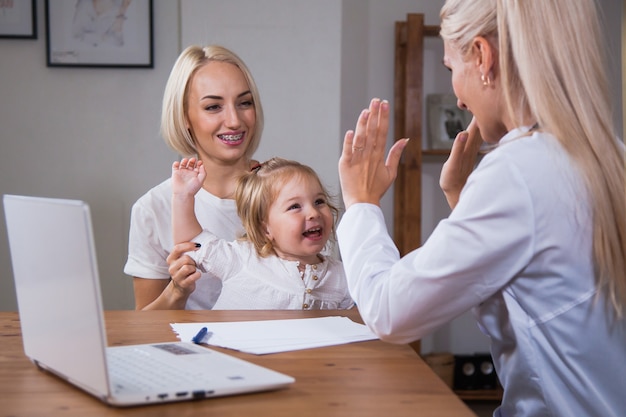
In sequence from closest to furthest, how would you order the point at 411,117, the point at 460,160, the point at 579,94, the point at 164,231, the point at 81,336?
the point at 81,336 → the point at 579,94 → the point at 460,160 → the point at 164,231 → the point at 411,117

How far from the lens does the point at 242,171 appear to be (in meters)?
2.48

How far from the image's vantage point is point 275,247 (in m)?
2.12

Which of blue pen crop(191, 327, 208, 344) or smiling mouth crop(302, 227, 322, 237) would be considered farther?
smiling mouth crop(302, 227, 322, 237)

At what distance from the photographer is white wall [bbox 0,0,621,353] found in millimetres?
3508

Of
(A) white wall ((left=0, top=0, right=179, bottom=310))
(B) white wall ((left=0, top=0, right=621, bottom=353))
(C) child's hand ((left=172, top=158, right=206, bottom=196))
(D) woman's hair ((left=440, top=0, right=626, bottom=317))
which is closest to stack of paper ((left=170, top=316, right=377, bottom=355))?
(D) woman's hair ((left=440, top=0, right=626, bottom=317))

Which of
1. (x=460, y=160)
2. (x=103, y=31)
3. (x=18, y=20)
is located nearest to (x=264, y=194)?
(x=460, y=160)

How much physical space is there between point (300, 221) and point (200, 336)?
0.70 meters

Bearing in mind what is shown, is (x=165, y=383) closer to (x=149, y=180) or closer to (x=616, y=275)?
(x=616, y=275)

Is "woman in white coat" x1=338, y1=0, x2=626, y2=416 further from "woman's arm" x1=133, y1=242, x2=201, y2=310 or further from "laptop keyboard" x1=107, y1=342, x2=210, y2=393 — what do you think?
"woman's arm" x1=133, y1=242, x2=201, y2=310

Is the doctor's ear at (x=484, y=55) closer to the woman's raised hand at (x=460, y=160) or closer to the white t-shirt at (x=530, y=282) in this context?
the white t-shirt at (x=530, y=282)

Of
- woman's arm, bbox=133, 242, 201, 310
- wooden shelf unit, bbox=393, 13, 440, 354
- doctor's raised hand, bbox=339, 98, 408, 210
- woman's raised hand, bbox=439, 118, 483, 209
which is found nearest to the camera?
doctor's raised hand, bbox=339, 98, 408, 210

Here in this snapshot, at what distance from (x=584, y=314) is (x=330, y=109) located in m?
2.44

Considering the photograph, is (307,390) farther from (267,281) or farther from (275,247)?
(275,247)

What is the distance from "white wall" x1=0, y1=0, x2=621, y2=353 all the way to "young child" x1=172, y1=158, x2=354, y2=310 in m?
1.38
